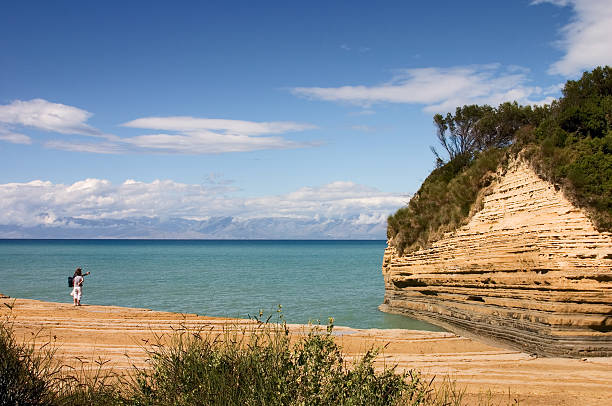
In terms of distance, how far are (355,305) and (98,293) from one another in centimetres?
1792

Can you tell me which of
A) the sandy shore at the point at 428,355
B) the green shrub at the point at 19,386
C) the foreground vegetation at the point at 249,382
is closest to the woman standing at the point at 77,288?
the sandy shore at the point at 428,355

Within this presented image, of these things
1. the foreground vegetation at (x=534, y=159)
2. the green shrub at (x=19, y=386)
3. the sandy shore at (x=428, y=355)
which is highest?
the foreground vegetation at (x=534, y=159)

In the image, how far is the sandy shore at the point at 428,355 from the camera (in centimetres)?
1039

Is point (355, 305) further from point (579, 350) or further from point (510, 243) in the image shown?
point (579, 350)

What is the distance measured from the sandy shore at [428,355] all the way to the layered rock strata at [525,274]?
2.24 feet

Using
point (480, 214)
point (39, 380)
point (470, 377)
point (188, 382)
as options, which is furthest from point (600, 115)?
point (39, 380)

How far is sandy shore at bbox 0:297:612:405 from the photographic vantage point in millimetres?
10391

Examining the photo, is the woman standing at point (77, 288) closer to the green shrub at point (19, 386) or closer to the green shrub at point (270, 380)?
the green shrub at point (19, 386)

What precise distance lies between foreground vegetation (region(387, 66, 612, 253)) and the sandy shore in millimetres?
4285

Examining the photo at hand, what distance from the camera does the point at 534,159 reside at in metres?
16.9

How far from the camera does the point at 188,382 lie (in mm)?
5859

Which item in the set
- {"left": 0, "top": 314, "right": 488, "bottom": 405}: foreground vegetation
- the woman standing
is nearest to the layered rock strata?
{"left": 0, "top": 314, "right": 488, "bottom": 405}: foreground vegetation

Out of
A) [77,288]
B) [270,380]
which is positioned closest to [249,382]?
[270,380]

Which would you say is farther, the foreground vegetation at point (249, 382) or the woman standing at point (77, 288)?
the woman standing at point (77, 288)
